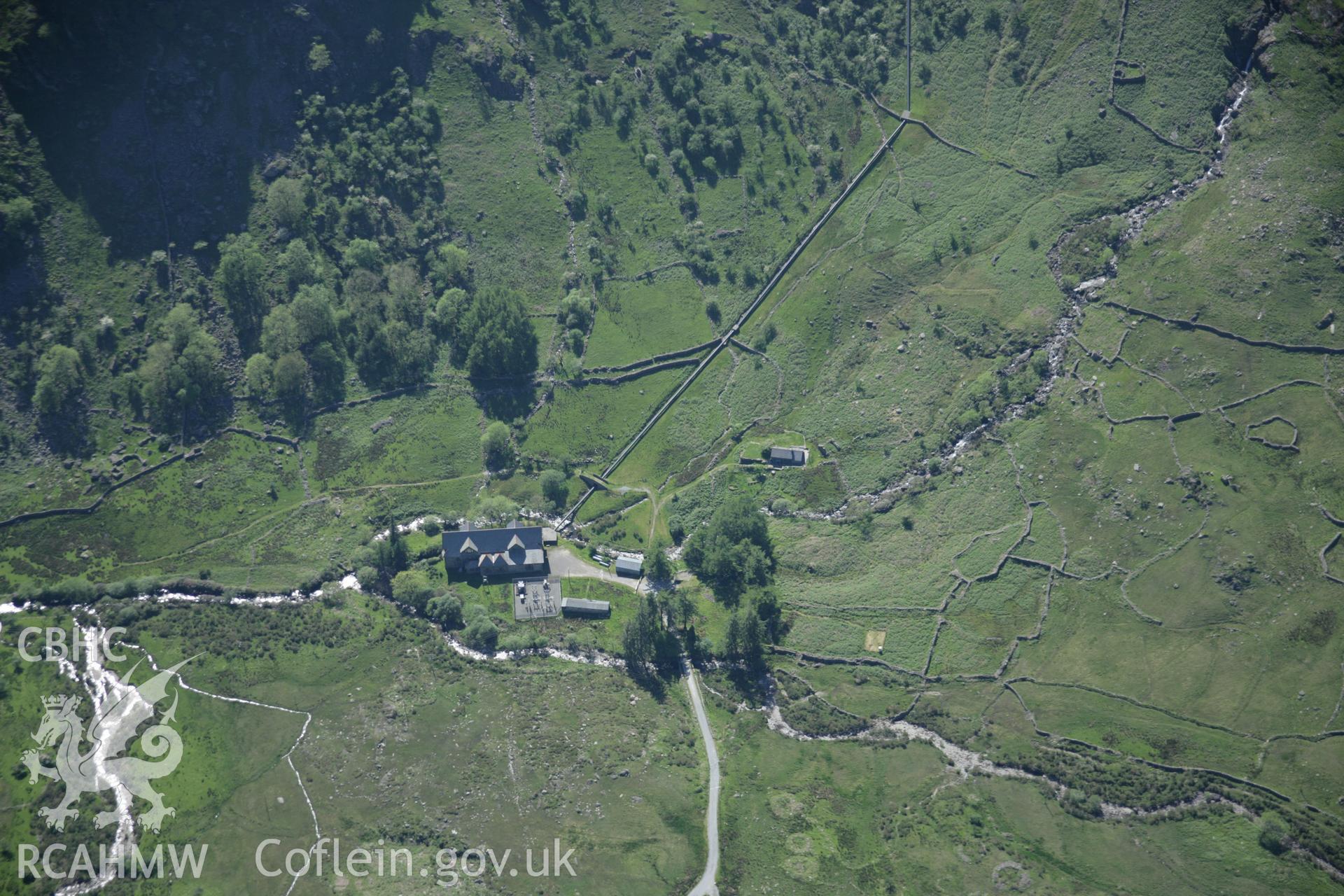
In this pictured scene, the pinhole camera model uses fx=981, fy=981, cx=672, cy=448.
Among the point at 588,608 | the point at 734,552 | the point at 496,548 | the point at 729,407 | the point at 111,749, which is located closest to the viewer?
the point at 111,749

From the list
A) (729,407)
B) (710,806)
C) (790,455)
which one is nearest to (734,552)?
(790,455)

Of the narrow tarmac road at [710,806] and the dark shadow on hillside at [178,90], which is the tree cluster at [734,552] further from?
the dark shadow on hillside at [178,90]

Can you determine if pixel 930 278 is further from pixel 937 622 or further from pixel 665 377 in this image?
pixel 937 622

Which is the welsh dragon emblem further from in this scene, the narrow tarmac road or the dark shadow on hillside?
the dark shadow on hillside

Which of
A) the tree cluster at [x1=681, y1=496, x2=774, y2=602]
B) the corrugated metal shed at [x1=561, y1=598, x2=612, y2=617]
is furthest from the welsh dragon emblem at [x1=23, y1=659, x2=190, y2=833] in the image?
the tree cluster at [x1=681, y1=496, x2=774, y2=602]

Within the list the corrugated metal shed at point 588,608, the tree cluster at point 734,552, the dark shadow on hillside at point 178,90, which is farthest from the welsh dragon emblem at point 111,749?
the tree cluster at point 734,552

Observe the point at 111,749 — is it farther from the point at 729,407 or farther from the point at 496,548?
the point at 729,407

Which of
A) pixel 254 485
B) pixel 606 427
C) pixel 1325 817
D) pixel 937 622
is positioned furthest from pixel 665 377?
pixel 1325 817
